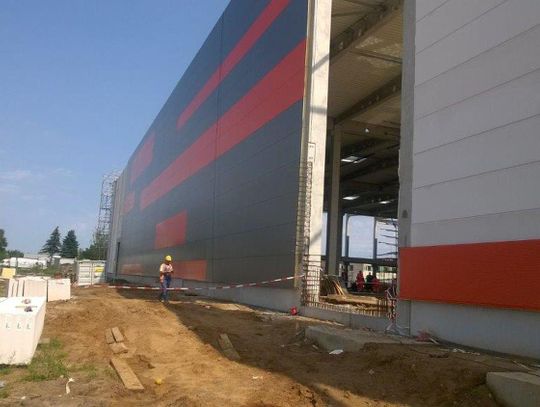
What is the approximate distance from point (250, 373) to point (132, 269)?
4353 cm

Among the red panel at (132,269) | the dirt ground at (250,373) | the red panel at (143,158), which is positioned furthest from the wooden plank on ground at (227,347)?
the red panel at (143,158)

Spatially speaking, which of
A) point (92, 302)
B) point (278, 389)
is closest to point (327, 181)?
point (92, 302)

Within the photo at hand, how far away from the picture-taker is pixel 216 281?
2456 cm

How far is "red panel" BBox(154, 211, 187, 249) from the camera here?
107 ft

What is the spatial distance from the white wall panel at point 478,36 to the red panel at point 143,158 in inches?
1485

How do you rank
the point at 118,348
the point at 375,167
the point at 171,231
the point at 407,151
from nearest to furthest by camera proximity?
the point at 118,348 < the point at 407,151 < the point at 171,231 < the point at 375,167

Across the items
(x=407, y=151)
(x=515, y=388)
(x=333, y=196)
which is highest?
(x=333, y=196)

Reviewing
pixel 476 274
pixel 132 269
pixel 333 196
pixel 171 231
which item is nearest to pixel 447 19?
pixel 476 274

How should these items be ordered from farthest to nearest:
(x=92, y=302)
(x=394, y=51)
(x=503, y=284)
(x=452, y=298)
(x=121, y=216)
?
(x=121, y=216)
(x=394, y=51)
(x=92, y=302)
(x=452, y=298)
(x=503, y=284)

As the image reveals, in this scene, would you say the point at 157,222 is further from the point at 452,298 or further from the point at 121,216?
the point at 452,298

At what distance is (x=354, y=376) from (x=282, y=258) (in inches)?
377

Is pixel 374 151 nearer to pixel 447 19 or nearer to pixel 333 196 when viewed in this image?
pixel 333 196

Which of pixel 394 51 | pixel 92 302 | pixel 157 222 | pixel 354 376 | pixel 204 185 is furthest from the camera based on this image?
pixel 157 222

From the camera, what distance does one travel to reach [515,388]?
20.6ft
